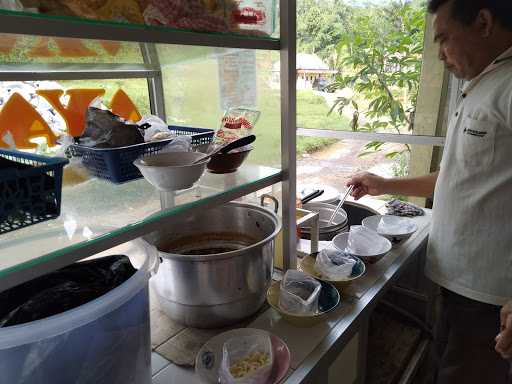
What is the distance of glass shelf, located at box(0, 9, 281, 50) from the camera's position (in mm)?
433

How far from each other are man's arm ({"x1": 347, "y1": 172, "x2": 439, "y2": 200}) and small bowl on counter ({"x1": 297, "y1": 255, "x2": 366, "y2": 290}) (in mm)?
350

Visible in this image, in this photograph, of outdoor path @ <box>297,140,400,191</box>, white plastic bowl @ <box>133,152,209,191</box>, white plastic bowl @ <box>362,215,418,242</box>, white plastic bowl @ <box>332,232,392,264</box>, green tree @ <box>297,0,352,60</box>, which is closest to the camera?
white plastic bowl @ <box>133,152,209,191</box>

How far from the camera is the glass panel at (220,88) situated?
113cm

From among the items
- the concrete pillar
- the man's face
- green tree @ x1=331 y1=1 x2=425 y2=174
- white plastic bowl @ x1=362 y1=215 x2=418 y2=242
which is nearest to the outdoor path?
green tree @ x1=331 y1=1 x2=425 y2=174

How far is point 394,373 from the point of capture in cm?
144

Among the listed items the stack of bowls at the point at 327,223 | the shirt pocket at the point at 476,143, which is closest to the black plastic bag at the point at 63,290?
the stack of bowls at the point at 327,223

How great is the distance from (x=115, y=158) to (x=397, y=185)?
101 cm

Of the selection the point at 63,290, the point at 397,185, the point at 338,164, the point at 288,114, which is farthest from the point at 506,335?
the point at 338,164

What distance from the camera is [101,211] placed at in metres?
0.66

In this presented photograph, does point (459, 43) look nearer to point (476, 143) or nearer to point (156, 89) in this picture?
point (476, 143)

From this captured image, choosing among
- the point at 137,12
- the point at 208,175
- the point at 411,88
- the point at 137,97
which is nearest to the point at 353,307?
the point at 208,175

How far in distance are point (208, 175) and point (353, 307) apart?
52 cm

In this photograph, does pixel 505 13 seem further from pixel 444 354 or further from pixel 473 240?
pixel 444 354

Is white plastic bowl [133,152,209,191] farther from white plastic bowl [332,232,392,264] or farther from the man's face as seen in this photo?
the man's face
